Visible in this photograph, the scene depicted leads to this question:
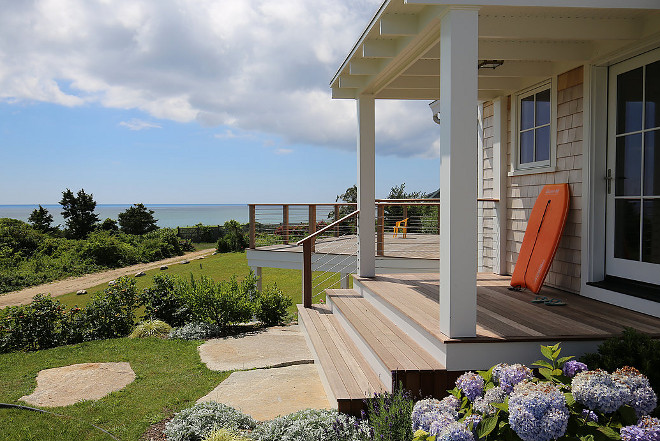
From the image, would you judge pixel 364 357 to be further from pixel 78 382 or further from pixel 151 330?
pixel 151 330

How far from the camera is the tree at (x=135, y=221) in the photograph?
80.5ft

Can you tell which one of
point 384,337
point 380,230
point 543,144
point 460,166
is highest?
point 543,144

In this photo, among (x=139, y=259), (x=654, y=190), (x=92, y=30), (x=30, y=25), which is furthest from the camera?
(x=139, y=259)

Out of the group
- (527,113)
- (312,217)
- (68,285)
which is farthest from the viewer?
(68,285)

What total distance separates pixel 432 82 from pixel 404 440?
4316 millimetres

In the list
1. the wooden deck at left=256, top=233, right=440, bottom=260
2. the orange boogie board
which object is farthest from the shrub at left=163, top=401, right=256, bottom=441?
the wooden deck at left=256, top=233, right=440, bottom=260

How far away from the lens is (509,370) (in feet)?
8.31

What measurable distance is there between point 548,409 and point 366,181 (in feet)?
14.2

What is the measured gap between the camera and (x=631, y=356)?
2781 millimetres

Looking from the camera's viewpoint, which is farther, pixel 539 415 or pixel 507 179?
pixel 507 179

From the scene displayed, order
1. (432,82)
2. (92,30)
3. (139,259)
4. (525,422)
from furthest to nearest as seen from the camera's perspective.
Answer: (139,259)
(92,30)
(432,82)
(525,422)

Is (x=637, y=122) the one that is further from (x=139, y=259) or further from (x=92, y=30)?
(x=139, y=259)

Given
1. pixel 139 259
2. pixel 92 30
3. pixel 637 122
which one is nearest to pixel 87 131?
pixel 139 259

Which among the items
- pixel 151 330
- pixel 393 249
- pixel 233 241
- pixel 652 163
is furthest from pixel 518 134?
pixel 233 241
